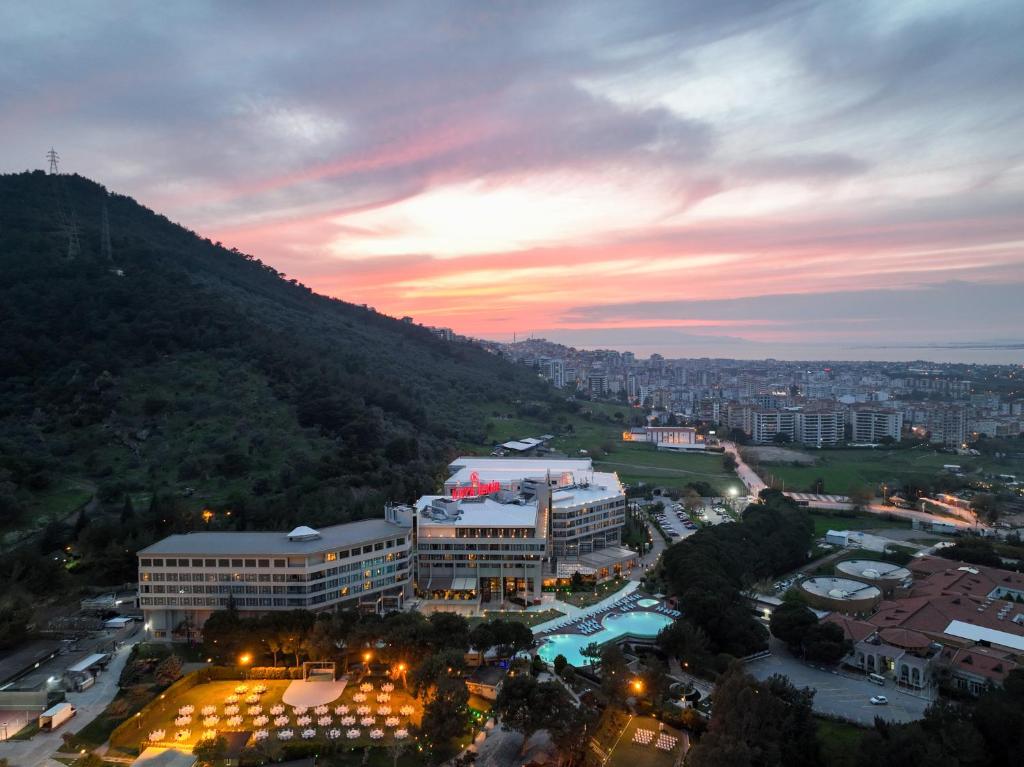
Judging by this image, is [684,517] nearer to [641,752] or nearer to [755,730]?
[641,752]

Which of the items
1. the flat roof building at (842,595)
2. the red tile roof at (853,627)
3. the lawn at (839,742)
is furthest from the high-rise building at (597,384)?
the lawn at (839,742)

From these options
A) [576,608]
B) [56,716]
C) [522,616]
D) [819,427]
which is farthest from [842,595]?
[819,427]

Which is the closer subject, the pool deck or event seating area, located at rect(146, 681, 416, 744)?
event seating area, located at rect(146, 681, 416, 744)

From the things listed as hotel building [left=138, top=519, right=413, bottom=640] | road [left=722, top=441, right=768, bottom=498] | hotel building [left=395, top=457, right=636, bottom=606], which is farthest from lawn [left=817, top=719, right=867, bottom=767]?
road [left=722, top=441, right=768, bottom=498]

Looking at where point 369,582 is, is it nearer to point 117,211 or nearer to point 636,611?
point 636,611

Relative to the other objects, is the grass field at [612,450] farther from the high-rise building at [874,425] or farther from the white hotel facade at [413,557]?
the high-rise building at [874,425]

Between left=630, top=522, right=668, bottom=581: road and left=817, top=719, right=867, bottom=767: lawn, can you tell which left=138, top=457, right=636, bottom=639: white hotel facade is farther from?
left=817, top=719, right=867, bottom=767: lawn

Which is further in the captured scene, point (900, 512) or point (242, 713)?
point (900, 512)
